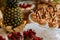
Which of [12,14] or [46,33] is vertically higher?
[12,14]

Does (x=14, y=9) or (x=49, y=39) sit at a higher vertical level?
(x=14, y=9)

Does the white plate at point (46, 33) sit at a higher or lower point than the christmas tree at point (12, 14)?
lower

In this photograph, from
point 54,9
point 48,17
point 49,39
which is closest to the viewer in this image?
point 49,39

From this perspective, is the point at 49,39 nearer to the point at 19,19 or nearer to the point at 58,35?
the point at 58,35

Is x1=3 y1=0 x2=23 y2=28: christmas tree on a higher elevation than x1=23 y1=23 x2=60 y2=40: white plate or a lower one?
higher

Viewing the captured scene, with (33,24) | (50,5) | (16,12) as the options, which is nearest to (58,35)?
(33,24)


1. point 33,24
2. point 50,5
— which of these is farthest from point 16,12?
point 50,5

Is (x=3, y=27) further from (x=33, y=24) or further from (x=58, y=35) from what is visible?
(x=58, y=35)

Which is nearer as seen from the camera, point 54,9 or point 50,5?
point 54,9

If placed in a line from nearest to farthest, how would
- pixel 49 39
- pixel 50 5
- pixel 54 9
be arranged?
pixel 49 39 → pixel 54 9 → pixel 50 5
